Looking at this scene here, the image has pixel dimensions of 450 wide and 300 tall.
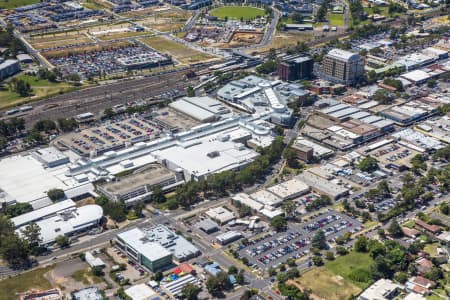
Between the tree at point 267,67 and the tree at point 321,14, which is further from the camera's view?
the tree at point 321,14

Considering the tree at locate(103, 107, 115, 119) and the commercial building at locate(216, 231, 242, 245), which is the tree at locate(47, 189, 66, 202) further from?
the tree at locate(103, 107, 115, 119)

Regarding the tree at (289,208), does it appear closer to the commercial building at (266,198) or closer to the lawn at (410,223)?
the commercial building at (266,198)

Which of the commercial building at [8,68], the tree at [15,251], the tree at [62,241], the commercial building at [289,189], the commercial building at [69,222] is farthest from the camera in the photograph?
the commercial building at [8,68]

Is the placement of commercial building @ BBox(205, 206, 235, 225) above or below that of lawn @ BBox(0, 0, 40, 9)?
below

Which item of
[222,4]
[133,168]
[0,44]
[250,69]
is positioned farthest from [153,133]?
[222,4]

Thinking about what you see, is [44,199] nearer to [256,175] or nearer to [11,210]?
[11,210]

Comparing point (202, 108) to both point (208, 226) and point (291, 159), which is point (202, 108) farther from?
point (208, 226)

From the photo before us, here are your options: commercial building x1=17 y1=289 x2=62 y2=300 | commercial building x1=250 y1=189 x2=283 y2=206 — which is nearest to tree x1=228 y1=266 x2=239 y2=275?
commercial building x1=250 y1=189 x2=283 y2=206

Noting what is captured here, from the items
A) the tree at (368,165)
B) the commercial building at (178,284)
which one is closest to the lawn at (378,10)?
the tree at (368,165)
